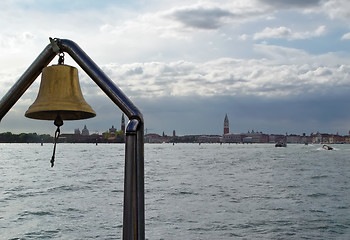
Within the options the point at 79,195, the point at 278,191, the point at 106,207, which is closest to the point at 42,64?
the point at 106,207

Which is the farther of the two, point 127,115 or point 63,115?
point 63,115

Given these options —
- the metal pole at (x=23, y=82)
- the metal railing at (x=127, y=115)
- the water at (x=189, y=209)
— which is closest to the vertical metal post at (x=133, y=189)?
the metal railing at (x=127, y=115)

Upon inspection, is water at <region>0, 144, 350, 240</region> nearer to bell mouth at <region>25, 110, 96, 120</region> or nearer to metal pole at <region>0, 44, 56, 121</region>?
bell mouth at <region>25, 110, 96, 120</region>

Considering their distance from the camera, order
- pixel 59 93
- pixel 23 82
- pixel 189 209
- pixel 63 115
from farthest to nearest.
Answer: pixel 189 209 → pixel 63 115 → pixel 59 93 → pixel 23 82

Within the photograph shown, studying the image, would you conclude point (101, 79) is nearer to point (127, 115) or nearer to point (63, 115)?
point (127, 115)

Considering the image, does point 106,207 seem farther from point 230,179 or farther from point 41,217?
point 230,179

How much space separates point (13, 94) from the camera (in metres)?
2.42

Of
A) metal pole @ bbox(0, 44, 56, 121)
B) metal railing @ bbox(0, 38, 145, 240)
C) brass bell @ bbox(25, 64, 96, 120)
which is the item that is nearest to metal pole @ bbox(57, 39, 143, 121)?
metal railing @ bbox(0, 38, 145, 240)

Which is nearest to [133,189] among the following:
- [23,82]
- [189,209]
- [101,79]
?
[101,79]

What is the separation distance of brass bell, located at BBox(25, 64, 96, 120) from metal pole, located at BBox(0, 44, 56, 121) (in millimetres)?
221

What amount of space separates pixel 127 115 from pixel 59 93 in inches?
26.3

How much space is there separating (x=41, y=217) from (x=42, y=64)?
18306 millimetres

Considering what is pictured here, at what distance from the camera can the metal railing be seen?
2.09 meters

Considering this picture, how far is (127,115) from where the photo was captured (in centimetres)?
221
